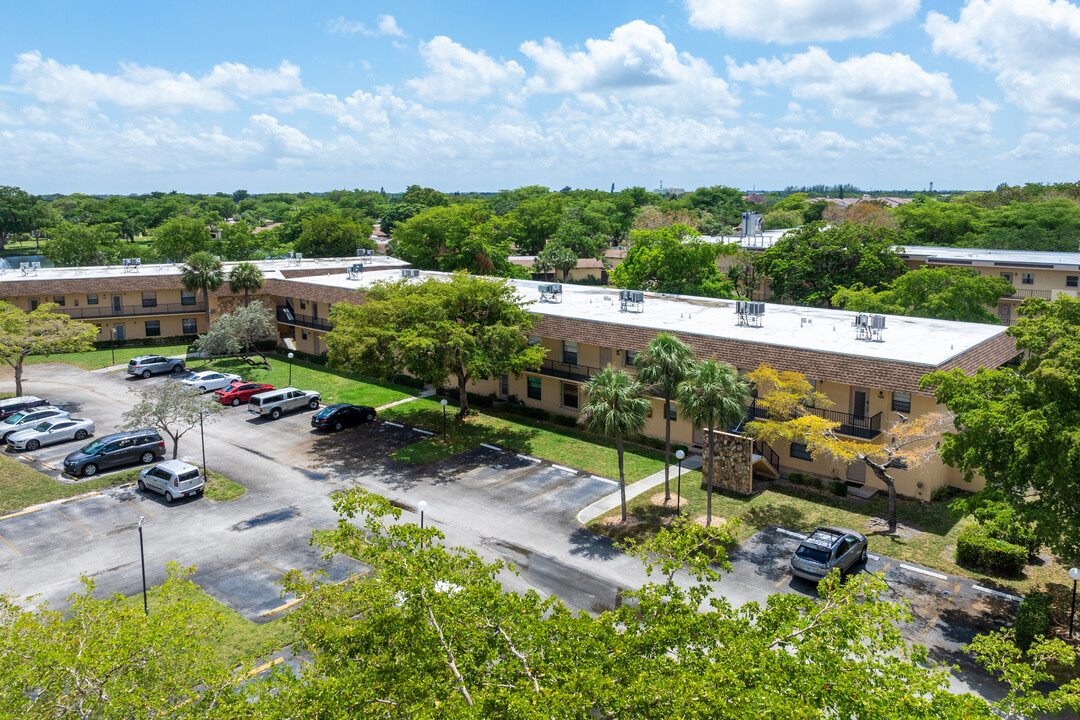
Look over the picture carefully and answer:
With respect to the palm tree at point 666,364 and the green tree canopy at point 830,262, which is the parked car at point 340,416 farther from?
the green tree canopy at point 830,262

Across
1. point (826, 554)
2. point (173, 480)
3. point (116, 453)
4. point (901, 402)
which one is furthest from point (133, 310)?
point (826, 554)

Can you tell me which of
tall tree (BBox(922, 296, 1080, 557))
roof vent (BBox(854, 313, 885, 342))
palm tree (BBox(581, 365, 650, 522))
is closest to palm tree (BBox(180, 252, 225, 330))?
palm tree (BBox(581, 365, 650, 522))

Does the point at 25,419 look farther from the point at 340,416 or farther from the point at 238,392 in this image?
the point at 340,416

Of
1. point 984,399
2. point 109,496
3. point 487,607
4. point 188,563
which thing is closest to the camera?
point 487,607

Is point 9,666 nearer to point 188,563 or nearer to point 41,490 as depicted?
point 188,563

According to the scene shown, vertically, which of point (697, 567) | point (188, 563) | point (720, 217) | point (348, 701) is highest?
point (720, 217)

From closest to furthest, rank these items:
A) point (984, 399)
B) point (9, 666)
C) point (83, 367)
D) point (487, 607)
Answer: point (9, 666), point (487, 607), point (984, 399), point (83, 367)

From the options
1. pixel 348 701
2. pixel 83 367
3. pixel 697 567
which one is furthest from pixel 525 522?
pixel 83 367

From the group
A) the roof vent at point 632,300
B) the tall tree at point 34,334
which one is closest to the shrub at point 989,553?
the roof vent at point 632,300

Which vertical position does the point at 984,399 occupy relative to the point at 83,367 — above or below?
above

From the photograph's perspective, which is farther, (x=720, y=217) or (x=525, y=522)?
(x=720, y=217)
